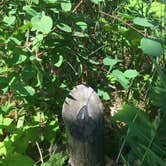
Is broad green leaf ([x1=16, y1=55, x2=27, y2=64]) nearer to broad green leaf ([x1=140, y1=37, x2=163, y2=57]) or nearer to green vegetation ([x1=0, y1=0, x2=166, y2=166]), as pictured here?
green vegetation ([x1=0, y1=0, x2=166, y2=166])

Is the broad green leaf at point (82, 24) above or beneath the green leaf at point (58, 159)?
above

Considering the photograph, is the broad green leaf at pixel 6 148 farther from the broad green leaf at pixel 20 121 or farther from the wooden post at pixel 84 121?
the wooden post at pixel 84 121

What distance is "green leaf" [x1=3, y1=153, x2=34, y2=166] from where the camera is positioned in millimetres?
1825

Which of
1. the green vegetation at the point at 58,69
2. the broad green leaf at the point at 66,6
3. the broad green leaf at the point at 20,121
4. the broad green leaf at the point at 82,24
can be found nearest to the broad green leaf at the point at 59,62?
the green vegetation at the point at 58,69

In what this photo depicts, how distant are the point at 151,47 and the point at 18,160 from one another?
2.86ft

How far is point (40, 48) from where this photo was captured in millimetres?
1925

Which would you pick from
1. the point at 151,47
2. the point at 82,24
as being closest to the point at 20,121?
the point at 82,24

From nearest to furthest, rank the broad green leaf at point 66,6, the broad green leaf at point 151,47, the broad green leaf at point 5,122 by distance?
the broad green leaf at point 151,47
the broad green leaf at point 66,6
the broad green leaf at point 5,122

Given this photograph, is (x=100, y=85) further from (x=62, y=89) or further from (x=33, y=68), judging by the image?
(x=33, y=68)

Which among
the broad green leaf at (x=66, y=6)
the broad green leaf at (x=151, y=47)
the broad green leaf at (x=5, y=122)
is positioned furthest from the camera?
the broad green leaf at (x=5, y=122)

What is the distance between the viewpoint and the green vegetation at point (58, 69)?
1746 millimetres

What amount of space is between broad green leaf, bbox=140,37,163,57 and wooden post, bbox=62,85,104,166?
0.34 metres

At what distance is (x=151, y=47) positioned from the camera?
1489 millimetres

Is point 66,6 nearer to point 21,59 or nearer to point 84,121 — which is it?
point 21,59
